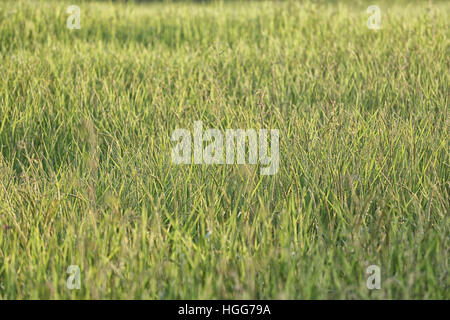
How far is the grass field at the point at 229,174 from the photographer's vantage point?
1924 millimetres

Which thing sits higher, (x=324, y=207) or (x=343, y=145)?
(x=343, y=145)

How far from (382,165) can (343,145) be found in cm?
21

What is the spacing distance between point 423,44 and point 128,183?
3.10 meters

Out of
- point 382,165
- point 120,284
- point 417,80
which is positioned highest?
point 417,80

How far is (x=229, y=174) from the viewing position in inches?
104

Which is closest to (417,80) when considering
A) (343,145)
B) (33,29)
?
(343,145)

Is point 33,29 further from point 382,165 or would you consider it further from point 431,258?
point 431,258

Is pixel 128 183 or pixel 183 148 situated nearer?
pixel 128 183

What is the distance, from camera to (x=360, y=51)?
4.52m

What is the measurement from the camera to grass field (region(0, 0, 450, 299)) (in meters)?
1.92

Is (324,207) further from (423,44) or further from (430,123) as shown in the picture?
(423,44)

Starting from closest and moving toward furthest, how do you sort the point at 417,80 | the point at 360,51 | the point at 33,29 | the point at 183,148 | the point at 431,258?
1. the point at 431,258
2. the point at 183,148
3. the point at 417,80
4. the point at 360,51
5. the point at 33,29

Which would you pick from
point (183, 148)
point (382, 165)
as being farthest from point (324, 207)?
point (183, 148)

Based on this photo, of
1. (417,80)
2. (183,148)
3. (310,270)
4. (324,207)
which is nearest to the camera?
(310,270)
